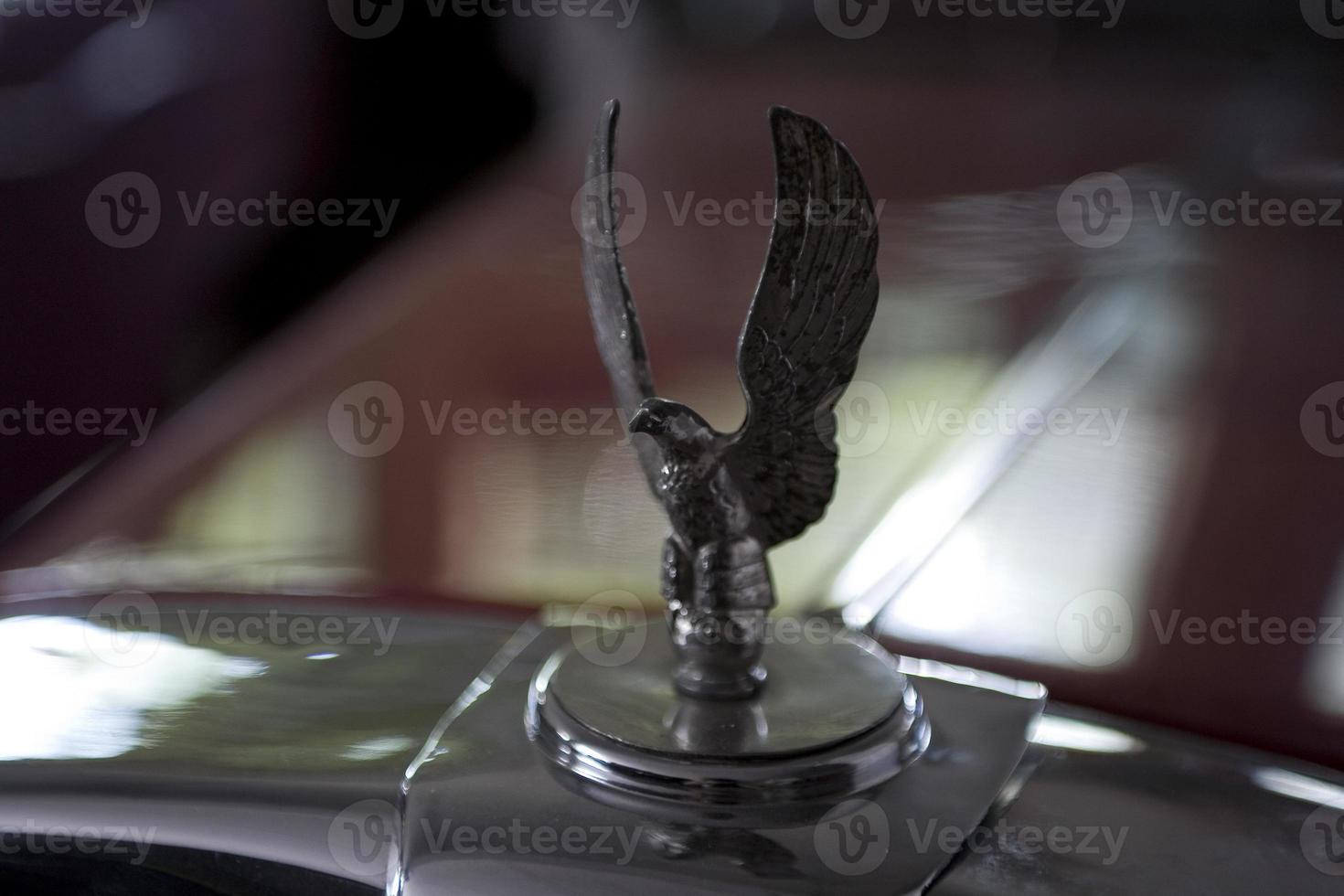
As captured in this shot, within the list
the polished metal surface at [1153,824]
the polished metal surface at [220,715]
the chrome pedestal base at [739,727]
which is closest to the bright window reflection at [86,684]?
the polished metal surface at [220,715]

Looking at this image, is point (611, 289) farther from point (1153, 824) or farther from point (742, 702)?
point (1153, 824)

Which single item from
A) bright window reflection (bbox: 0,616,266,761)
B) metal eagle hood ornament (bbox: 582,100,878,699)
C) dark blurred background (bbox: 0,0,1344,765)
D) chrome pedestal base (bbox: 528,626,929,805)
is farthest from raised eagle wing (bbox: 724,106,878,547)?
bright window reflection (bbox: 0,616,266,761)

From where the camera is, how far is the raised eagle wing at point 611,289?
644 mm

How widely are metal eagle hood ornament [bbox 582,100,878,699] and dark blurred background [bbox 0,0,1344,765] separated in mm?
187

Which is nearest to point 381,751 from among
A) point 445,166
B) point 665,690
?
point 665,690

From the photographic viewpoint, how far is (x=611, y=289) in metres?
0.68

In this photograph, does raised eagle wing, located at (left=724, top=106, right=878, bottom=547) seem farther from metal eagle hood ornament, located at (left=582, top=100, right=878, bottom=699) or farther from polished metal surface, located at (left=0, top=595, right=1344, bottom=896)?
polished metal surface, located at (left=0, top=595, right=1344, bottom=896)

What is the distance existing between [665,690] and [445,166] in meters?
1.58

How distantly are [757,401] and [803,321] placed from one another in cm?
5

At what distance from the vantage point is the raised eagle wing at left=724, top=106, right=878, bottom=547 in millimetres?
590

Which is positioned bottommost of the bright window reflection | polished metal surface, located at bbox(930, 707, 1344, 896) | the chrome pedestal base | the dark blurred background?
polished metal surface, located at bbox(930, 707, 1344, 896)

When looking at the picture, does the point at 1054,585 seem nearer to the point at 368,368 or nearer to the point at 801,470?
the point at 801,470

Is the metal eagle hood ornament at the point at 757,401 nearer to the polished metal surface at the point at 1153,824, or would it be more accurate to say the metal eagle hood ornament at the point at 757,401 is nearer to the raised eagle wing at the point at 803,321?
the raised eagle wing at the point at 803,321

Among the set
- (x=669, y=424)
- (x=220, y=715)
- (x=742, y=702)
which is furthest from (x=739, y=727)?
(x=220, y=715)
